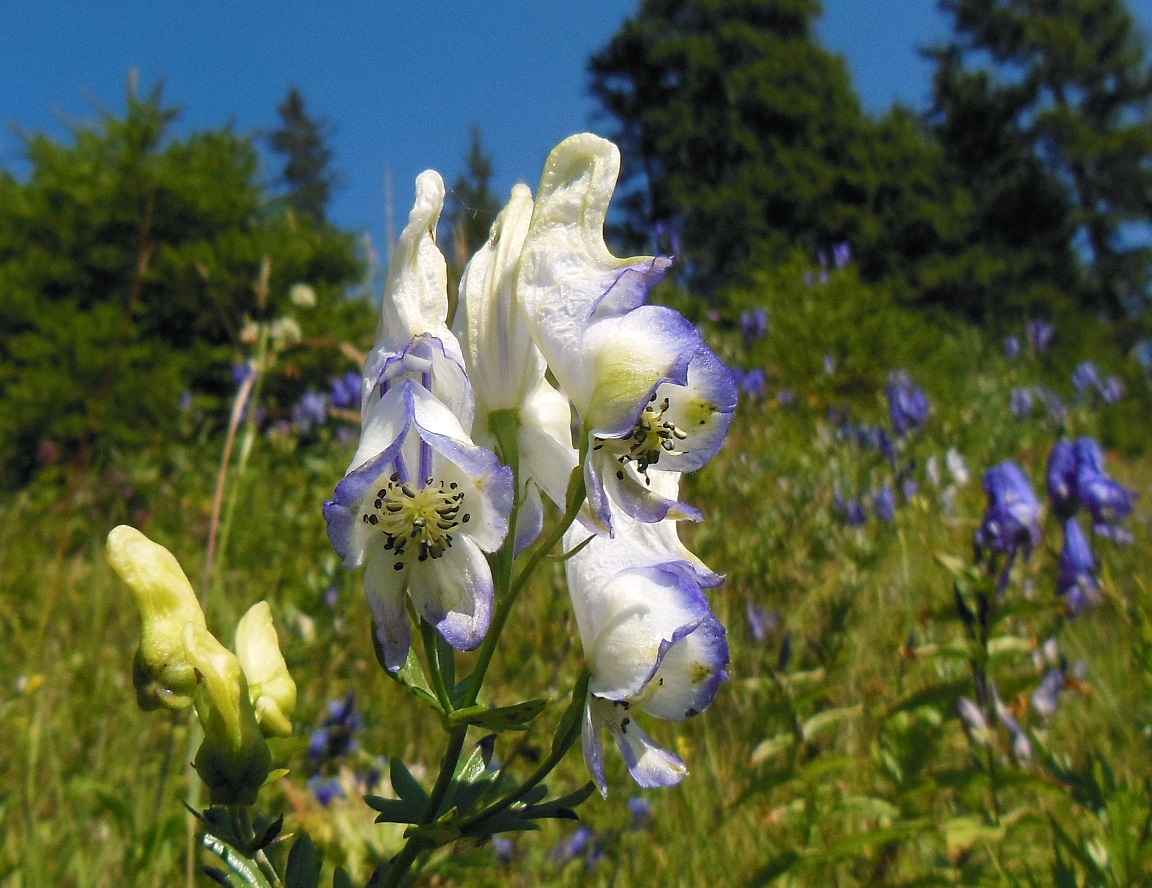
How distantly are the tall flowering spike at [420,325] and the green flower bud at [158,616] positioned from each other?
184 mm

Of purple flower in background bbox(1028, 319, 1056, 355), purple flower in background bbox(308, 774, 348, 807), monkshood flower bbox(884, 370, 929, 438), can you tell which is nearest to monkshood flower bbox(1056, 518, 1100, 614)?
monkshood flower bbox(884, 370, 929, 438)

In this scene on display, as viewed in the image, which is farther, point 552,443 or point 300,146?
point 300,146

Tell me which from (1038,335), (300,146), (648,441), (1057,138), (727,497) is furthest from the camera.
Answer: (300,146)

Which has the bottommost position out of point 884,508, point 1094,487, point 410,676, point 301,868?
point 301,868

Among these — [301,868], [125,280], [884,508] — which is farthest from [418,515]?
[125,280]

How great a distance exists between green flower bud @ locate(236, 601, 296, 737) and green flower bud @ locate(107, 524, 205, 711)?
0.04 m

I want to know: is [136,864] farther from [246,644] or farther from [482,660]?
[482,660]

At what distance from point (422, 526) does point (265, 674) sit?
0.56ft

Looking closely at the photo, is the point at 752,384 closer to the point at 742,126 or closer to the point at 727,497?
the point at 727,497

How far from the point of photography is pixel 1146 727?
1599 millimetres

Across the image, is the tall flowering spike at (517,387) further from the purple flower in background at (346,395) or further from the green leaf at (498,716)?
the purple flower in background at (346,395)

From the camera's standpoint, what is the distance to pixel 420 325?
2.31 ft

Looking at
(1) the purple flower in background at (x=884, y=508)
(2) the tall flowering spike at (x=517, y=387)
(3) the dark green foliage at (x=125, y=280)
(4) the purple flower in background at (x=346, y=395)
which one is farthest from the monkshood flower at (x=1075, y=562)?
(3) the dark green foliage at (x=125, y=280)

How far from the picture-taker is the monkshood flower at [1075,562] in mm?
2082
